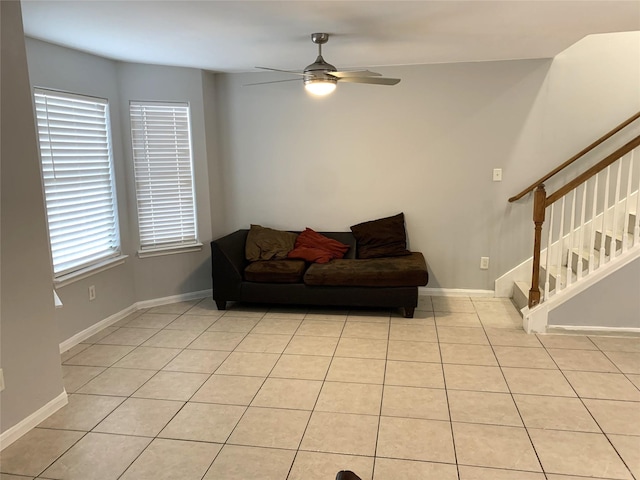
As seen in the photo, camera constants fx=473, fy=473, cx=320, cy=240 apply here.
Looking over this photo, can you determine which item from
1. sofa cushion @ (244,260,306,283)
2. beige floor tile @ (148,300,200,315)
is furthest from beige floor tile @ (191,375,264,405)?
beige floor tile @ (148,300,200,315)

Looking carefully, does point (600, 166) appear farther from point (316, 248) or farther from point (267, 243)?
point (267, 243)

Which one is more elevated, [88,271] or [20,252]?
[20,252]

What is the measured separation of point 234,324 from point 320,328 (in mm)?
787

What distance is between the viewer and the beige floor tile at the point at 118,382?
10.0ft

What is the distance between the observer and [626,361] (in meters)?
3.34

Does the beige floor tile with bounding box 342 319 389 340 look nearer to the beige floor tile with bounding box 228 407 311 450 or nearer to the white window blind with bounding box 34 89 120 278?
the beige floor tile with bounding box 228 407 311 450

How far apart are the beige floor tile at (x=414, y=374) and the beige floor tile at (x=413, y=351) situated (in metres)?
0.09

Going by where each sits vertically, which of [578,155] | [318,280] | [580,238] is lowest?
[318,280]

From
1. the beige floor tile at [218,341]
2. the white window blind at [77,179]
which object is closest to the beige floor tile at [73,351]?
the white window blind at [77,179]

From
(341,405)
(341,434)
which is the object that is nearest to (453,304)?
(341,405)

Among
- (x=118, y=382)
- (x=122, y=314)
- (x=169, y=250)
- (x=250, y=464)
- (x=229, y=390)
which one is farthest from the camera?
(x=169, y=250)

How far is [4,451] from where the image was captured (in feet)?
8.00

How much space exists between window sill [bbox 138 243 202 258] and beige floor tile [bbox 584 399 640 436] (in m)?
3.67

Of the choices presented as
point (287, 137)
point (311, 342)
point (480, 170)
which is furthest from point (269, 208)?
point (480, 170)
